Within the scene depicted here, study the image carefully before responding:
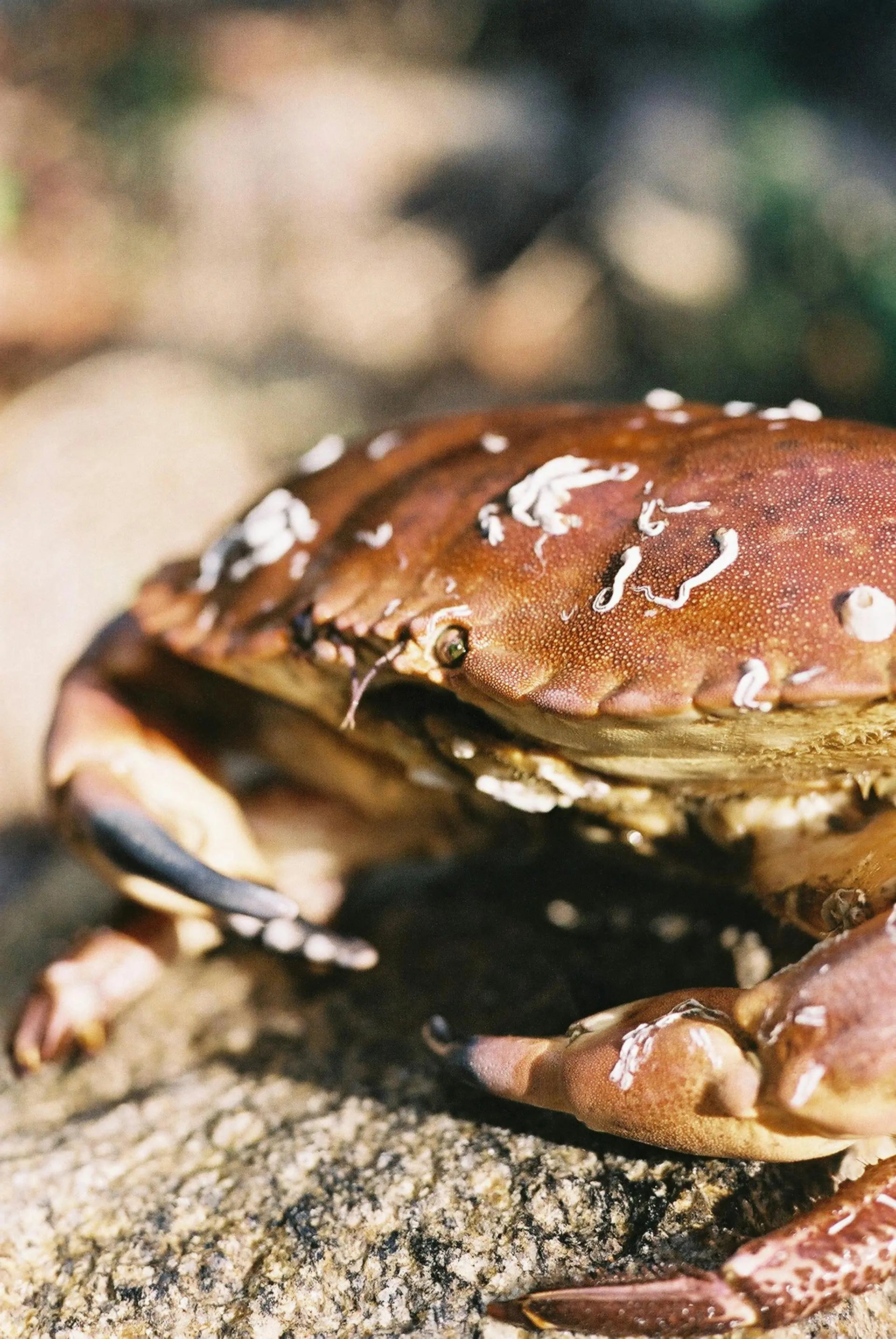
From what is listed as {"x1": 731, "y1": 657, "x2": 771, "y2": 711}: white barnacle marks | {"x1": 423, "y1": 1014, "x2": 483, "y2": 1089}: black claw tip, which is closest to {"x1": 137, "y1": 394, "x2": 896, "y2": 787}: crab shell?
{"x1": 731, "y1": 657, "x2": 771, "y2": 711}: white barnacle marks

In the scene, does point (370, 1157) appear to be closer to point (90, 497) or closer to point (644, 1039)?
point (644, 1039)

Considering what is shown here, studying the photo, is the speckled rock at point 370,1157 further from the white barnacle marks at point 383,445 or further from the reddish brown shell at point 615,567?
the white barnacle marks at point 383,445

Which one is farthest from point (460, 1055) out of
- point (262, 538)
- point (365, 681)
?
point (262, 538)

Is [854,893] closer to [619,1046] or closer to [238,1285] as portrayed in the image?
[619,1046]

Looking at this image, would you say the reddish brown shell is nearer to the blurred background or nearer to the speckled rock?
the speckled rock

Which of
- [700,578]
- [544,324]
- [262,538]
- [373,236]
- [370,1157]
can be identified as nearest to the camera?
[700,578]

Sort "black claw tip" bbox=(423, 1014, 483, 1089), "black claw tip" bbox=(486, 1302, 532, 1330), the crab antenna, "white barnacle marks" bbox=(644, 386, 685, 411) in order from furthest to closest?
"white barnacle marks" bbox=(644, 386, 685, 411)
the crab antenna
"black claw tip" bbox=(423, 1014, 483, 1089)
"black claw tip" bbox=(486, 1302, 532, 1330)

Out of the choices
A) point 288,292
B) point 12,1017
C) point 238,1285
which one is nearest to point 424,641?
point 238,1285

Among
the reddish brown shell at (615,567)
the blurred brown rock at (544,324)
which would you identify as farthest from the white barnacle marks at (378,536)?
the blurred brown rock at (544,324)
